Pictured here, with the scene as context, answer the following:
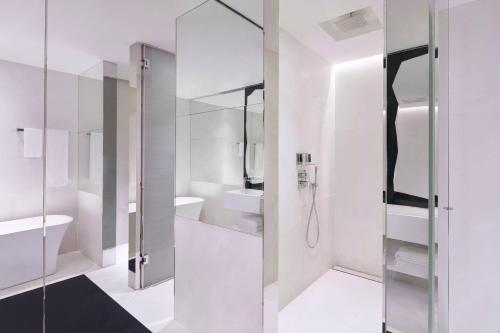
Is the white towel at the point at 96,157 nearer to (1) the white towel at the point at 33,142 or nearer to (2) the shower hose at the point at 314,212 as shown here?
(1) the white towel at the point at 33,142

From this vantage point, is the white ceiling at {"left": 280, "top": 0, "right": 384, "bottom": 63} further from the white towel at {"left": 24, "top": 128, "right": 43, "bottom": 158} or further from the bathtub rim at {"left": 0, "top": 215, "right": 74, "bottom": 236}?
the bathtub rim at {"left": 0, "top": 215, "right": 74, "bottom": 236}

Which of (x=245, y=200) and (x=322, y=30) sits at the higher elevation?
(x=322, y=30)

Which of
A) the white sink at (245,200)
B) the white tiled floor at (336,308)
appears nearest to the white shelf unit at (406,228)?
the white sink at (245,200)

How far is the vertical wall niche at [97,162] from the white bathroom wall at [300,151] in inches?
52.9

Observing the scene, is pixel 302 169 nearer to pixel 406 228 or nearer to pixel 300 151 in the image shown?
pixel 300 151

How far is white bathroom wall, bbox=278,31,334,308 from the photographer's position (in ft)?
7.49

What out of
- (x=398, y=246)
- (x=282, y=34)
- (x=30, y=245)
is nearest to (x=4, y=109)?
(x=30, y=245)

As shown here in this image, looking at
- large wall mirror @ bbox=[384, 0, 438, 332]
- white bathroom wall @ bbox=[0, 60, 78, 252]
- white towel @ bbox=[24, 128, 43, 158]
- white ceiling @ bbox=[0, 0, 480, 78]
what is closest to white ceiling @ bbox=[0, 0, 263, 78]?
white ceiling @ bbox=[0, 0, 480, 78]

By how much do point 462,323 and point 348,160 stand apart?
2.01 metres

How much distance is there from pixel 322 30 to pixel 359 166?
154cm

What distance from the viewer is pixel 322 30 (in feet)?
7.32

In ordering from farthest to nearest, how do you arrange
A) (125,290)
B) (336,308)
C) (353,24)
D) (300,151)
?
(300,151), (336,308), (353,24), (125,290)

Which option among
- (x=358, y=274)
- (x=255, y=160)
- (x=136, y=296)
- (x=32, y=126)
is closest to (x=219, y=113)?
(x=255, y=160)

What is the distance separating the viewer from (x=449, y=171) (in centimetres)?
111
